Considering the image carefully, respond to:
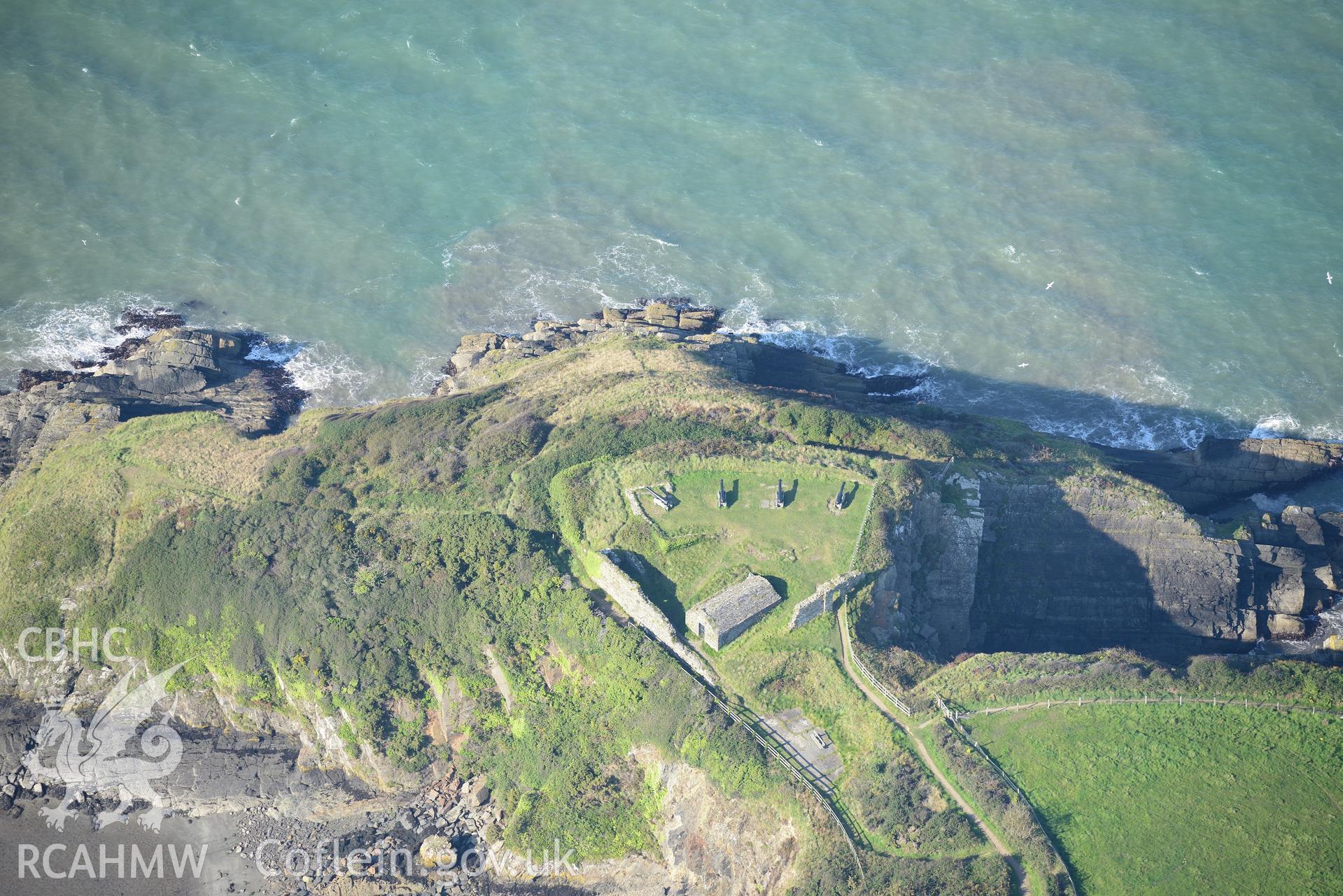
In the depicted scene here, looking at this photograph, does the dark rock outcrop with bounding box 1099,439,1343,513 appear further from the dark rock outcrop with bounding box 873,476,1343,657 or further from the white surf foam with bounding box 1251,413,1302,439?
the dark rock outcrop with bounding box 873,476,1343,657

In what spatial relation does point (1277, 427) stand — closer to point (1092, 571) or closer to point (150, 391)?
point (1092, 571)

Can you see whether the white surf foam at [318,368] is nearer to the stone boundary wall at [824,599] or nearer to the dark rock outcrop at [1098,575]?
the stone boundary wall at [824,599]

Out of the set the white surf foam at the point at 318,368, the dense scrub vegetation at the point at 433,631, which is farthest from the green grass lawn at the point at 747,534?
the white surf foam at the point at 318,368

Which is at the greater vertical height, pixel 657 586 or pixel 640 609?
pixel 657 586

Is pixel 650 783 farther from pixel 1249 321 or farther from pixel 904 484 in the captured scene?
pixel 1249 321

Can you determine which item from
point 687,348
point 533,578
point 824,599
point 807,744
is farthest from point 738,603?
point 687,348
